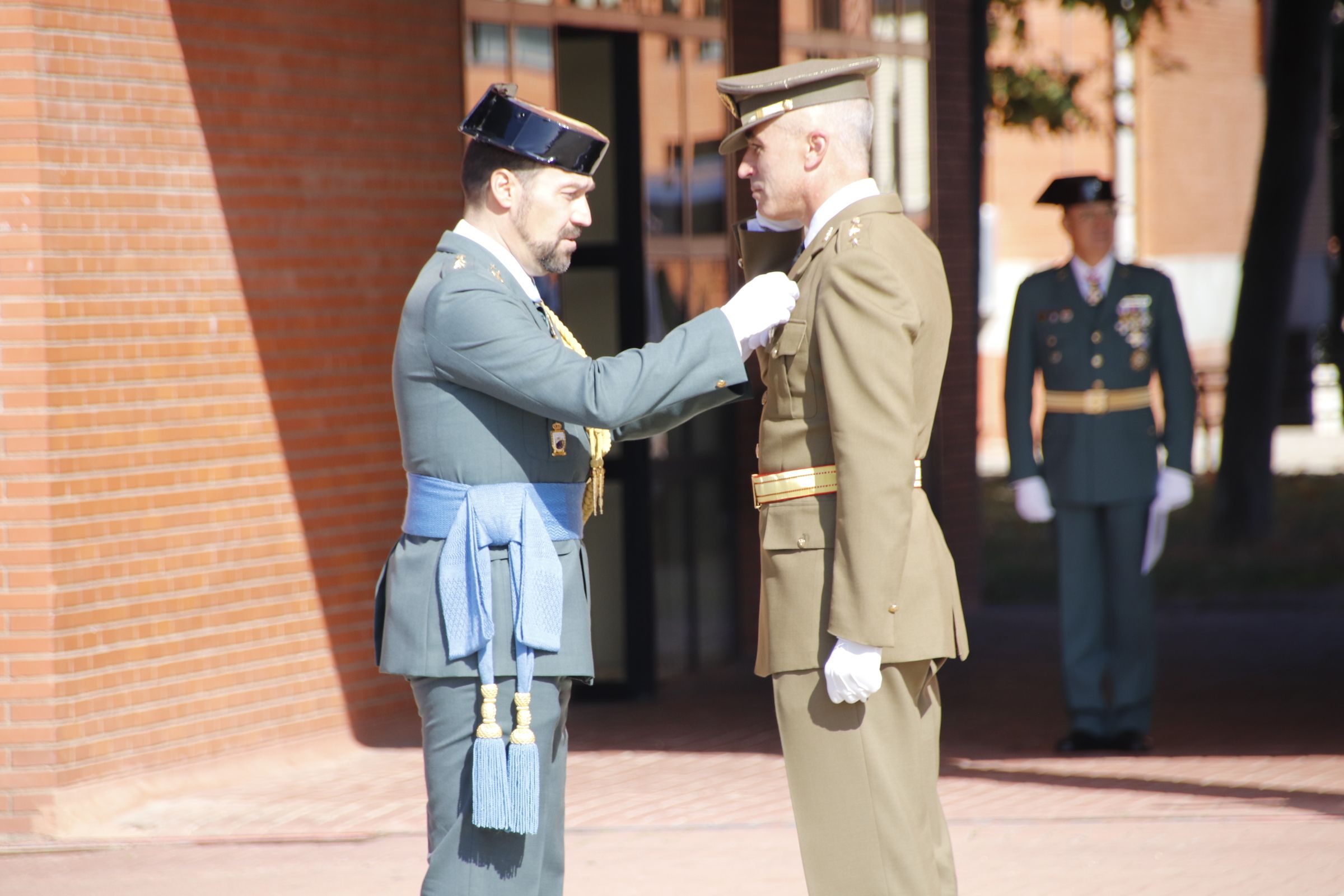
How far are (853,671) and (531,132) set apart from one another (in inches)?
45.6

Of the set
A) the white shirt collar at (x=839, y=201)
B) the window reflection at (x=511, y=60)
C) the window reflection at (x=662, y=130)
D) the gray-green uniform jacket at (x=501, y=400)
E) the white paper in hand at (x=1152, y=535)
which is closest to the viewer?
the gray-green uniform jacket at (x=501, y=400)

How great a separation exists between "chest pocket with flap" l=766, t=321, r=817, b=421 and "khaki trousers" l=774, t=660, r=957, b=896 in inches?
19.9

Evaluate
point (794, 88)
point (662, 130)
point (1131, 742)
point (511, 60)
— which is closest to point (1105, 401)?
point (1131, 742)

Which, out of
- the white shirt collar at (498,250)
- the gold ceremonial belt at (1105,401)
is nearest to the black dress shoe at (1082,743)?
the gold ceremonial belt at (1105,401)

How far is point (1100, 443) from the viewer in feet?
21.5

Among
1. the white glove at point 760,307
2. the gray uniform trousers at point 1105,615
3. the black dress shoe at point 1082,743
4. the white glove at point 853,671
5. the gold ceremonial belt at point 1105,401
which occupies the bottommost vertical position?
the black dress shoe at point 1082,743

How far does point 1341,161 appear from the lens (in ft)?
80.0

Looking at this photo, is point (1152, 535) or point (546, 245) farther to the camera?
point (1152, 535)

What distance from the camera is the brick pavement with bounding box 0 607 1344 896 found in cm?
484

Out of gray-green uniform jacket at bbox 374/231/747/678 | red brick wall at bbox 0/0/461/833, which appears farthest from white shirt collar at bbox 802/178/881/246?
red brick wall at bbox 0/0/461/833

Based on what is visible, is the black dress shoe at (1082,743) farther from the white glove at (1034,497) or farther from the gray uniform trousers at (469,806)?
Answer: the gray uniform trousers at (469,806)

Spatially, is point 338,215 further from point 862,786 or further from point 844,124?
point 862,786

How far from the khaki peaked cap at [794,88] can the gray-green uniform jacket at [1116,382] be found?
3.26m

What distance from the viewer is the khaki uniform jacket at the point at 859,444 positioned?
3303 millimetres
